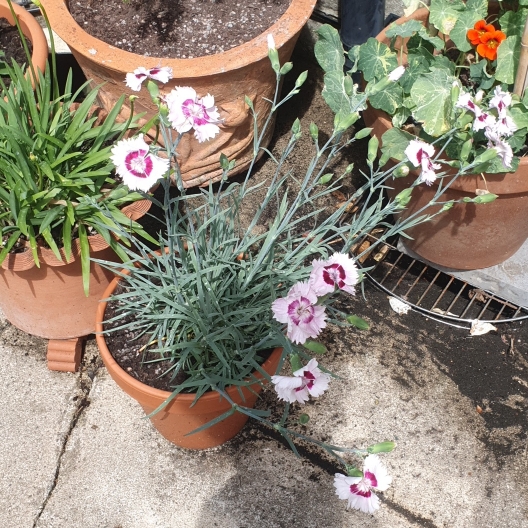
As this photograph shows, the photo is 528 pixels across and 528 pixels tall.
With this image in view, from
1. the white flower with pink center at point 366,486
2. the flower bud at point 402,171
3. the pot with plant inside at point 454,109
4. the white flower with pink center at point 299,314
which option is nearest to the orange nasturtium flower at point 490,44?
the pot with plant inside at point 454,109

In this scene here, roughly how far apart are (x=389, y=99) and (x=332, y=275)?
3.05 feet

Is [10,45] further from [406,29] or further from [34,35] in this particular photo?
[406,29]

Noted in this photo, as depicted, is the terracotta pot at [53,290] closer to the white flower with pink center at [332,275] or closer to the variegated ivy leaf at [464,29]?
the white flower with pink center at [332,275]

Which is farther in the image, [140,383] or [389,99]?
[389,99]

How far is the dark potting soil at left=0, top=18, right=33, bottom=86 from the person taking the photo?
2262 mm

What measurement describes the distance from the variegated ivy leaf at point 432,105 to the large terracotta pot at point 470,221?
11 cm

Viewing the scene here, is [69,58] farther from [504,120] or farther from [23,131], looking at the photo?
[504,120]

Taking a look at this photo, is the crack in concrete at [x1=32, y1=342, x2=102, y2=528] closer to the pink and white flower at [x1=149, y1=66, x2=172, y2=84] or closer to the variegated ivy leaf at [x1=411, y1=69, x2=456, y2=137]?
the pink and white flower at [x1=149, y1=66, x2=172, y2=84]

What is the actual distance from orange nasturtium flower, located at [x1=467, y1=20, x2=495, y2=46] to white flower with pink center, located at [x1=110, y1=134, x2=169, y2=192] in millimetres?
1093

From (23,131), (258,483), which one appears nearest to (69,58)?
(23,131)

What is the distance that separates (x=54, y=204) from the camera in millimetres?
1779

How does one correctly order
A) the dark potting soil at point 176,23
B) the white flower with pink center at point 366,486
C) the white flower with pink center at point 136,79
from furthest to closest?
the dark potting soil at point 176,23 < the white flower with pink center at point 136,79 < the white flower with pink center at point 366,486

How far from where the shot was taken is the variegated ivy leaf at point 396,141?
1.86 m

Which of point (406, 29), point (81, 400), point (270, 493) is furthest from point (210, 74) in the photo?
point (270, 493)
